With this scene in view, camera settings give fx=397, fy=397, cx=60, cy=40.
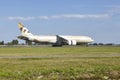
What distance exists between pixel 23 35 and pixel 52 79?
398ft

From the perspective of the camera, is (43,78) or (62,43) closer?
(43,78)

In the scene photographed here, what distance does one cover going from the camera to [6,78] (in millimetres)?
19125

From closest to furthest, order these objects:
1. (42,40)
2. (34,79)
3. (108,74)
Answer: (34,79), (108,74), (42,40)

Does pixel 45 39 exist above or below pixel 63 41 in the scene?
above

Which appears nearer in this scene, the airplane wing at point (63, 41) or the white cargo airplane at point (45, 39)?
the white cargo airplane at point (45, 39)

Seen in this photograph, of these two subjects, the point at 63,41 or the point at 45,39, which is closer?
the point at 45,39

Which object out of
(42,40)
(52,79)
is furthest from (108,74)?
(42,40)

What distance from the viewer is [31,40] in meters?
140

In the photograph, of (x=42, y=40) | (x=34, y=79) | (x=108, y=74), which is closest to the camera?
(x=34, y=79)

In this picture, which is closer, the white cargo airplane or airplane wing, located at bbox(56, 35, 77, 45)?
the white cargo airplane

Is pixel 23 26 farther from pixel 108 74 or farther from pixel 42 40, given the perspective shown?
pixel 108 74

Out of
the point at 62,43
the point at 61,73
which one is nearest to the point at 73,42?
the point at 62,43

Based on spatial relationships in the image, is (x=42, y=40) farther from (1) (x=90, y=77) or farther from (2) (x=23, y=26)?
(1) (x=90, y=77)

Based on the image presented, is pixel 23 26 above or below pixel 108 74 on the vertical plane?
above
